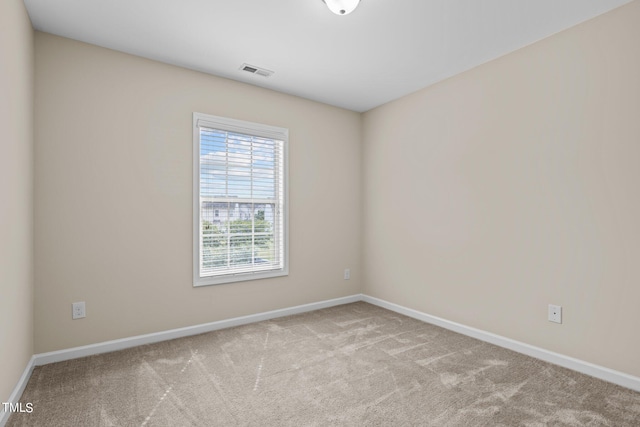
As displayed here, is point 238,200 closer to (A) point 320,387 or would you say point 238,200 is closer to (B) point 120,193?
(B) point 120,193

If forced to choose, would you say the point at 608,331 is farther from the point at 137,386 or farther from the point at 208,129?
the point at 208,129

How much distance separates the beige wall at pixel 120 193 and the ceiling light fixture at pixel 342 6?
1.58m

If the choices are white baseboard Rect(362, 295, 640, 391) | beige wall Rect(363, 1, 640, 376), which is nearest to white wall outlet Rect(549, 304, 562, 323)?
beige wall Rect(363, 1, 640, 376)

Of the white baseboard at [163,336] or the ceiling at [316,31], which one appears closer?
the ceiling at [316,31]

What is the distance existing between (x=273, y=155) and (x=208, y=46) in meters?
1.28

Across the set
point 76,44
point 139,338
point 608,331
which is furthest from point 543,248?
point 76,44

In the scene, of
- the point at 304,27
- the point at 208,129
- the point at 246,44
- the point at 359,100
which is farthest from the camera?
the point at 359,100

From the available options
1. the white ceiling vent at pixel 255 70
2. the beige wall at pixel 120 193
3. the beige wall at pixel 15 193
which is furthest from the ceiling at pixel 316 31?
the beige wall at pixel 15 193

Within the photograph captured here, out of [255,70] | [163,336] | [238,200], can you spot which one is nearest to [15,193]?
[163,336]

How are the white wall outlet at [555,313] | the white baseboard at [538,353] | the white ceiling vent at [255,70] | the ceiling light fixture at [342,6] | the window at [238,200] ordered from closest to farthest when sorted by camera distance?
the ceiling light fixture at [342,6]
the white baseboard at [538,353]
the white wall outlet at [555,313]
the white ceiling vent at [255,70]
the window at [238,200]

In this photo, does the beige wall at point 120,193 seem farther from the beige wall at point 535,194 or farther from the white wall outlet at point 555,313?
the white wall outlet at point 555,313

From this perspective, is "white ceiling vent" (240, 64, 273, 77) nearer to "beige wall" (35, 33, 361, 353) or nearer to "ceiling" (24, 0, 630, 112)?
"ceiling" (24, 0, 630, 112)

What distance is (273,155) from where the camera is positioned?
12.0ft

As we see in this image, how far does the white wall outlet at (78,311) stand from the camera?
2.55 meters
